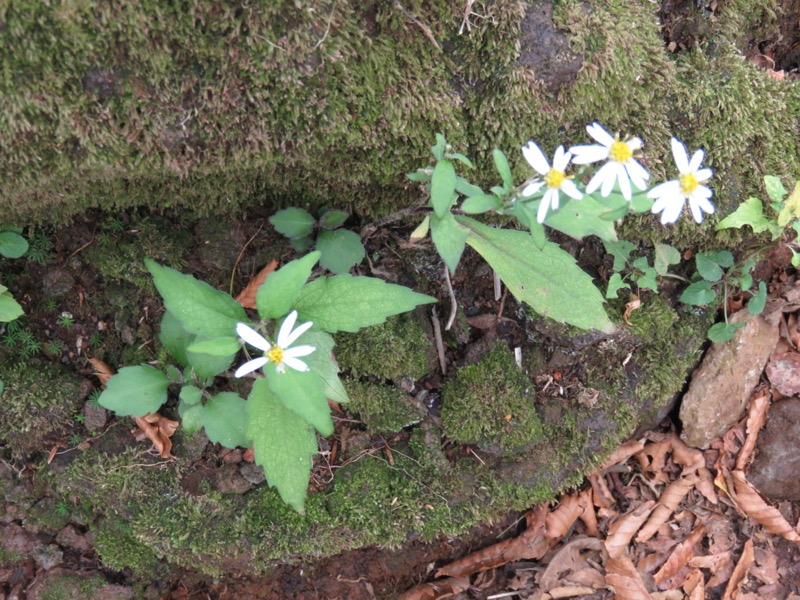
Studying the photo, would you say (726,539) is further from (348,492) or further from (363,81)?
(363,81)

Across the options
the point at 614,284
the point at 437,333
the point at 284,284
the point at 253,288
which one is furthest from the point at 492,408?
the point at 284,284

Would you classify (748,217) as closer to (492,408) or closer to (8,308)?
(492,408)

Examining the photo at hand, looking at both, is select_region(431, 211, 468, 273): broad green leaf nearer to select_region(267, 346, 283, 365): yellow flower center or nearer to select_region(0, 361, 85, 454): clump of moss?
select_region(267, 346, 283, 365): yellow flower center

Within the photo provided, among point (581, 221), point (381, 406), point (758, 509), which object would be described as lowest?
point (758, 509)

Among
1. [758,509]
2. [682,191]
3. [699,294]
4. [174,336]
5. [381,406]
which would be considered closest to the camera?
[682,191]

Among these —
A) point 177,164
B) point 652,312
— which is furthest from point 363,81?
point 652,312

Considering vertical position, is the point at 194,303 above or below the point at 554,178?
below

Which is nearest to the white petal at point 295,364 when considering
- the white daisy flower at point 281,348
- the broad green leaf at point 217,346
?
the white daisy flower at point 281,348
